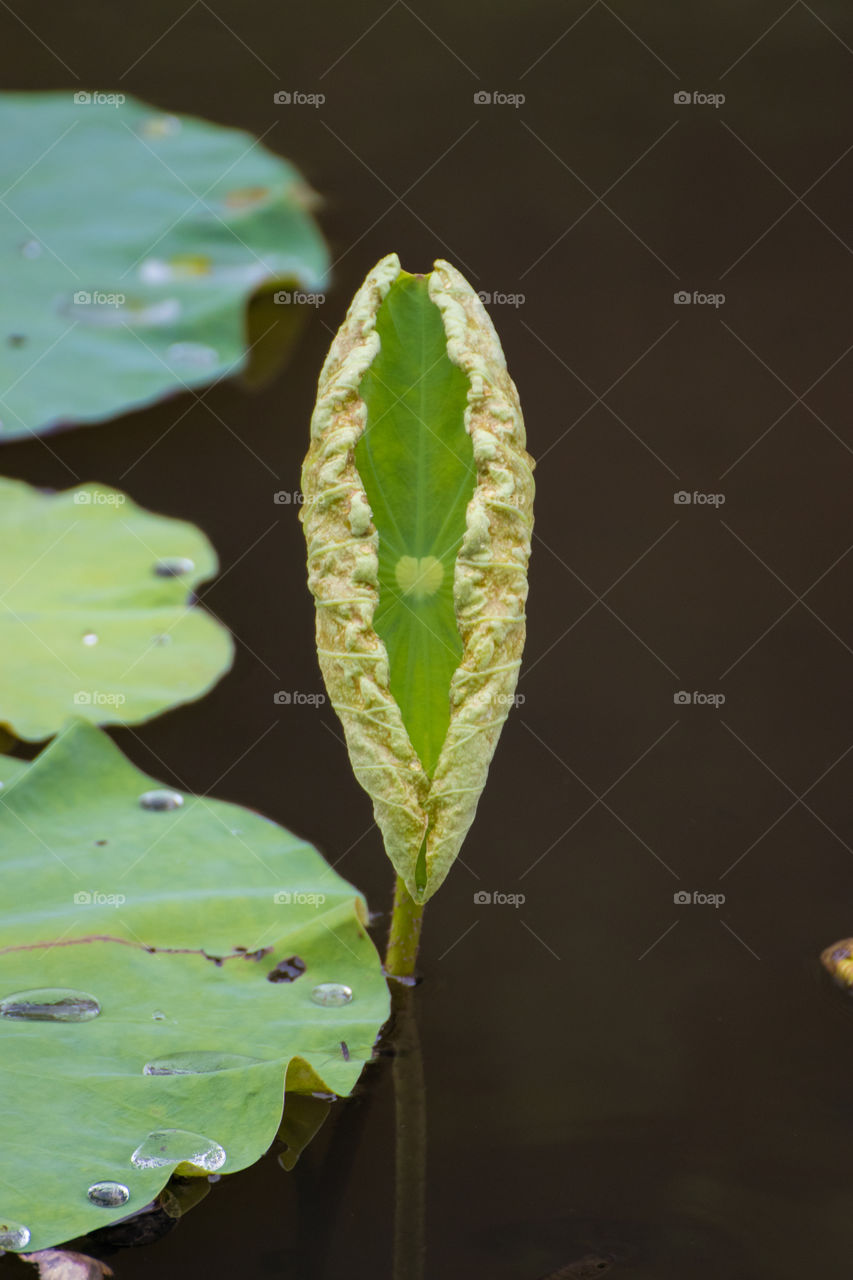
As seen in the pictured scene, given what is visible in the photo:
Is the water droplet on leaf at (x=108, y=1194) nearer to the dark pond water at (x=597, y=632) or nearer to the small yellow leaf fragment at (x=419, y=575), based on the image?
the dark pond water at (x=597, y=632)

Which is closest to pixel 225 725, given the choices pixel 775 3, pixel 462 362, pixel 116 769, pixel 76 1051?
pixel 116 769

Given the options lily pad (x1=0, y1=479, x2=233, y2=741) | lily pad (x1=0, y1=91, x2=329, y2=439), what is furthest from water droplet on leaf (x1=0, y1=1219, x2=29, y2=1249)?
lily pad (x1=0, y1=91, x2=329, y2=439)

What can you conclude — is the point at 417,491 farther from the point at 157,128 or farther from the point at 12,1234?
the point at 157,128

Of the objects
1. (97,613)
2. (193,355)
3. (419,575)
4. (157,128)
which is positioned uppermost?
(157,128)

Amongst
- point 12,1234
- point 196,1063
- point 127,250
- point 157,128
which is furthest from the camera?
point 157,128

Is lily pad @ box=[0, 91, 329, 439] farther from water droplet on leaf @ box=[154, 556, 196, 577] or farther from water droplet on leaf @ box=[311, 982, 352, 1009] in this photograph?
water droplet on leaf @ box=[311, 982, 352, 1009]

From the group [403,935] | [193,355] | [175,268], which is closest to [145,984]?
[403,935]
